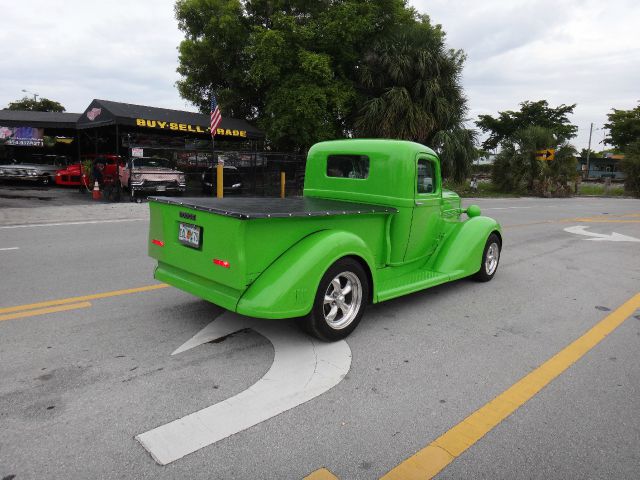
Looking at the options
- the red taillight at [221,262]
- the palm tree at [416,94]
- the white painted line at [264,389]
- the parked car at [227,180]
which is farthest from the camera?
the palm tree at [416,94]

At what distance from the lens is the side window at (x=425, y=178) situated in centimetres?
509

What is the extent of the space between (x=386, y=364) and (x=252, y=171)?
1633 cm

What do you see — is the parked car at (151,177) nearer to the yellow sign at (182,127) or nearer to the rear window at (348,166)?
the yellow sign at (182,127)

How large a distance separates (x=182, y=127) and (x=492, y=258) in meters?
15.4

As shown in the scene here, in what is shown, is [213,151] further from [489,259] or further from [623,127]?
[623,127]

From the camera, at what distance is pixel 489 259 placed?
636cm

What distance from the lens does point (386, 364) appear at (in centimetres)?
360

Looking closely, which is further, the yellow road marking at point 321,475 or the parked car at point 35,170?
the parked car at point 35,170

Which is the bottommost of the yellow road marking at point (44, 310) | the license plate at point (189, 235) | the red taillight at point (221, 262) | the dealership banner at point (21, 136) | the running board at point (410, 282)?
the yellow road marking at point (44, 310)

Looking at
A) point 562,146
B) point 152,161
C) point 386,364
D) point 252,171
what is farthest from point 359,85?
point 386,364

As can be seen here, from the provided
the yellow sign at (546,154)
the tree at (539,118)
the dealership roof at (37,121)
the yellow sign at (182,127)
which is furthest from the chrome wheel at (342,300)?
the tree at (539,118)

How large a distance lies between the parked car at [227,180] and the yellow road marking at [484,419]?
1570 centimetres

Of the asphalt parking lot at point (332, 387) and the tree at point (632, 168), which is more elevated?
the tree at point (632, 168)

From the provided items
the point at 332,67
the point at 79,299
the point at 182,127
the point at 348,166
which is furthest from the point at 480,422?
the point at 332,67
